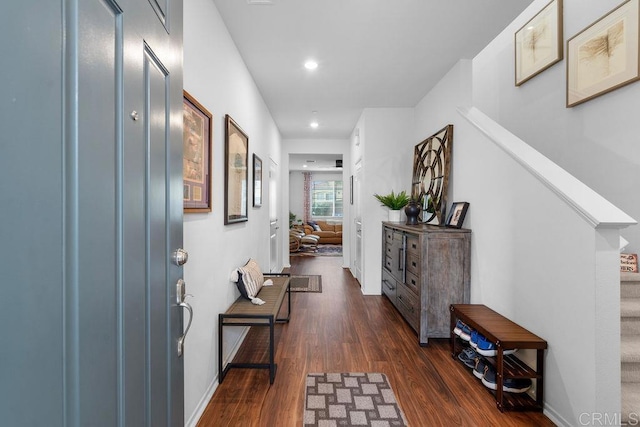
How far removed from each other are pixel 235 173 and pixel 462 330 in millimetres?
2282

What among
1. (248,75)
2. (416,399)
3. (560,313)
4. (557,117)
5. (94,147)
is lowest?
(416,399)

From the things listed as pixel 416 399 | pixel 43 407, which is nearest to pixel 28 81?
pixel 43 407

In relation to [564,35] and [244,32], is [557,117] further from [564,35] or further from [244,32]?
[244,32]

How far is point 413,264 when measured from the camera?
A: 313 centimetres

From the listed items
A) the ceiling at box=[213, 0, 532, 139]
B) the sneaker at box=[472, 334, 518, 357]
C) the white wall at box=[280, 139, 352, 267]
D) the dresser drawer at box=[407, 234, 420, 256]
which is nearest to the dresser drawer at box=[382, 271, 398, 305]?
the dresser drawer at box=[407, 234, 420, 256]

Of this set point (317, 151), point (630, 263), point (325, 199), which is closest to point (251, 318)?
point (630, 263)

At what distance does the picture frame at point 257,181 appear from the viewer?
11.6 feet

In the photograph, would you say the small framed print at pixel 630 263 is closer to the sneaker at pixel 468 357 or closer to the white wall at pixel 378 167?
the sneaker at pixel 468 357

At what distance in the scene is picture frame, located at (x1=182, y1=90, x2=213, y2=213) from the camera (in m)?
1.70

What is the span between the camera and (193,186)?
181 centimetres

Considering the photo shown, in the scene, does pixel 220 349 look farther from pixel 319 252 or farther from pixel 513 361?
pixel 319 252

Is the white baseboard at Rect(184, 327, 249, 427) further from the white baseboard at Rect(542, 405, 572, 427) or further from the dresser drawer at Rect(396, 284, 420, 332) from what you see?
the white baseboard at Rect(542, 405, 572, 427)

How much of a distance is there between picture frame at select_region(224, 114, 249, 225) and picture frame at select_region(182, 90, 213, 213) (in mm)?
376

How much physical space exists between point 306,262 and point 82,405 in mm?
6718
